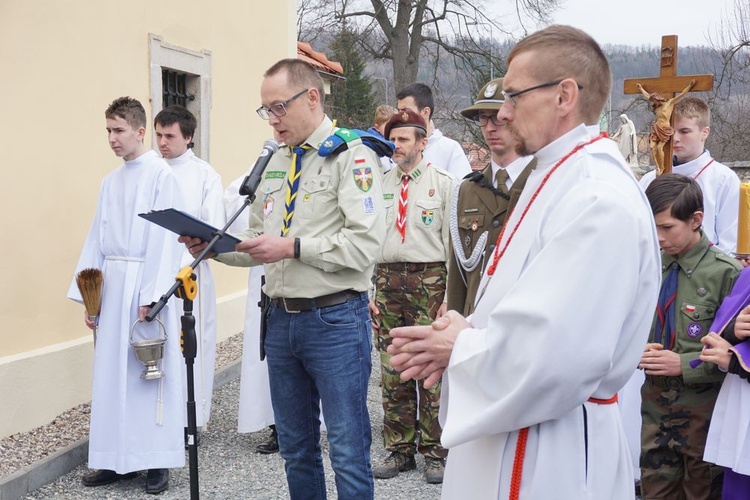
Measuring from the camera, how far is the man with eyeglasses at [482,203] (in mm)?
3781

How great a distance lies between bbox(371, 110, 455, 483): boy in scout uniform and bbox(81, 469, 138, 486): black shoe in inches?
65.0

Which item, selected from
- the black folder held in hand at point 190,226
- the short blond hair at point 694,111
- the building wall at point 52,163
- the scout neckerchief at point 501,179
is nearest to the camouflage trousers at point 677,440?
the scout neckerchief at point 501,179

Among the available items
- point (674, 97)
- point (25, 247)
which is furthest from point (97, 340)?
point (674, 97)

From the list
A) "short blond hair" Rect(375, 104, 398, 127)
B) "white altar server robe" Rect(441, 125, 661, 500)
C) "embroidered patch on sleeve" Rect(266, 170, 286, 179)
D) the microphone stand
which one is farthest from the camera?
"short blond hair" Rect(375, 104, 398, 127)

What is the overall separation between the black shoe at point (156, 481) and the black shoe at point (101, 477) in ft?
0.84

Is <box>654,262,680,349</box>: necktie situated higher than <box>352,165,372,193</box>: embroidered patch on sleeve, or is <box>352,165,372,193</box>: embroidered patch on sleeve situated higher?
<box>352,165,372,193</box>: embroidered patch on sleeve

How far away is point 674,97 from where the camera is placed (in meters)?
6.09

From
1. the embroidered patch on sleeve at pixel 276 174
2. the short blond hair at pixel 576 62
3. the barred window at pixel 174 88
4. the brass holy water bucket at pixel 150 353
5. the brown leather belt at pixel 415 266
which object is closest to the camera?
the short blond hair at pixel 576 62

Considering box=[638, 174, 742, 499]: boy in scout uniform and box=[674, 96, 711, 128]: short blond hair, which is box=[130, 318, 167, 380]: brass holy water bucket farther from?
box=[674, 96, 711, 128]: short blond hair

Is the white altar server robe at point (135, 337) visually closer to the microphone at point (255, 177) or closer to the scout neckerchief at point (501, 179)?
the microphone at point (255, 177)

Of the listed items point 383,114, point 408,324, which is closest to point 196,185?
point 408,324

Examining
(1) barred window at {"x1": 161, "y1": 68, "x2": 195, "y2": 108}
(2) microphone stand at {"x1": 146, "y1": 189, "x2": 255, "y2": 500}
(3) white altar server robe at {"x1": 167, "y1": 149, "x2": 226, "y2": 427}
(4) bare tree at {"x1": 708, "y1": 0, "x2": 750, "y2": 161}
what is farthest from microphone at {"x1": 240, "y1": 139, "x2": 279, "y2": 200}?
(4) bare tree at {"x1": 708, "y1": 0, "x2": 750, "y2": 161}

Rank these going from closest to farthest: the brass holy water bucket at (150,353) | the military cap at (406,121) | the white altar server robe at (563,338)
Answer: the white altar server robe at (563,338)
the brass holy water bucket at (150,353)
the military cap at (406,121)

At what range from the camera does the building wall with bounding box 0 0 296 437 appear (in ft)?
19.4
